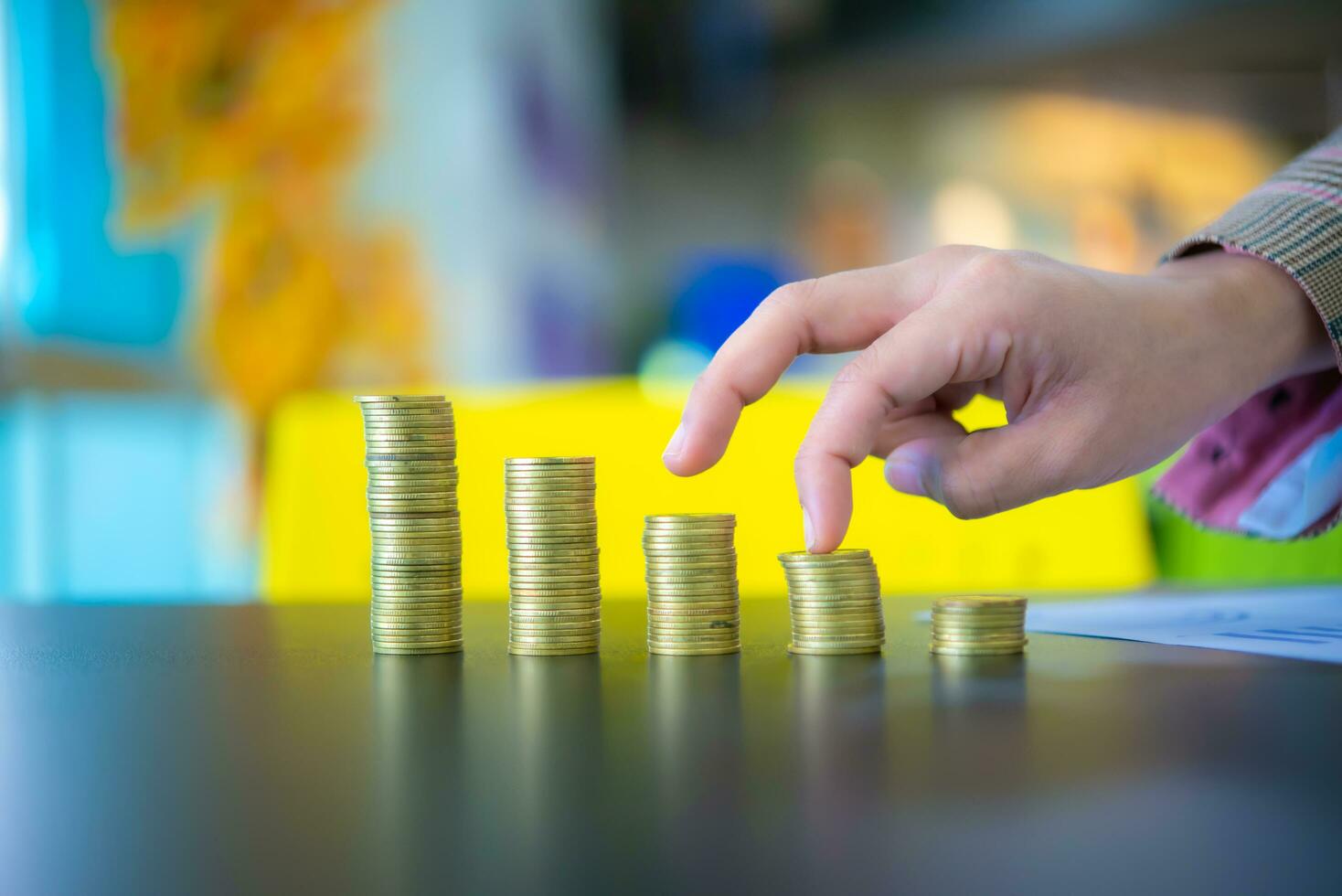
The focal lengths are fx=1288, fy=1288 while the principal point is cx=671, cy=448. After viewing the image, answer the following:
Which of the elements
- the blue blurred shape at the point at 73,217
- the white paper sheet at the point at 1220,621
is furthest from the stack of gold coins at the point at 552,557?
the blue blurred shape at the point at 73,217

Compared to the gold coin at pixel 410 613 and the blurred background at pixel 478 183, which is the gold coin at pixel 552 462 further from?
the blurred background at pixel 478 183

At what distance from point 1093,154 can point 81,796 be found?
5.55 metres

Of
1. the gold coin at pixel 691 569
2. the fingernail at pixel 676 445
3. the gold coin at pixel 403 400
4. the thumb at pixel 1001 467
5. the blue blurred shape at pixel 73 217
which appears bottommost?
the gold coin at pixel 691 569

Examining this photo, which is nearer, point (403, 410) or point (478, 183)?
point (403, 410)

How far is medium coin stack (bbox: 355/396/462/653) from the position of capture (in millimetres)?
1048

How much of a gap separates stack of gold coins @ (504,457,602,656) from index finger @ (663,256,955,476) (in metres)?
0.08

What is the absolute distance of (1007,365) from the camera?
39.9 inches

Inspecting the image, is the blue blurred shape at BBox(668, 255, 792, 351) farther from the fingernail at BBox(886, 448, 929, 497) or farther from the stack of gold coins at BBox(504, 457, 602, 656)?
the stack of gold coins at BBox(504, 457, 602, 656)

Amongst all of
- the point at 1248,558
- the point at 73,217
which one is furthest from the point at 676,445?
the point at 73,217

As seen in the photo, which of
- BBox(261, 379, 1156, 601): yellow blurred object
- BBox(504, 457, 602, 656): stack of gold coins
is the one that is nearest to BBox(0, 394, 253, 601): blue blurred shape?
BBox(261, 379, 1156, 601): yellow blurred object

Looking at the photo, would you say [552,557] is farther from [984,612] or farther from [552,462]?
[984,612]

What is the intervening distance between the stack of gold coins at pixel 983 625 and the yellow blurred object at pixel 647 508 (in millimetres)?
1511

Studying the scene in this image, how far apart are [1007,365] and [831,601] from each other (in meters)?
0.23

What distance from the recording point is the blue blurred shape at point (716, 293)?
5.38 metres
